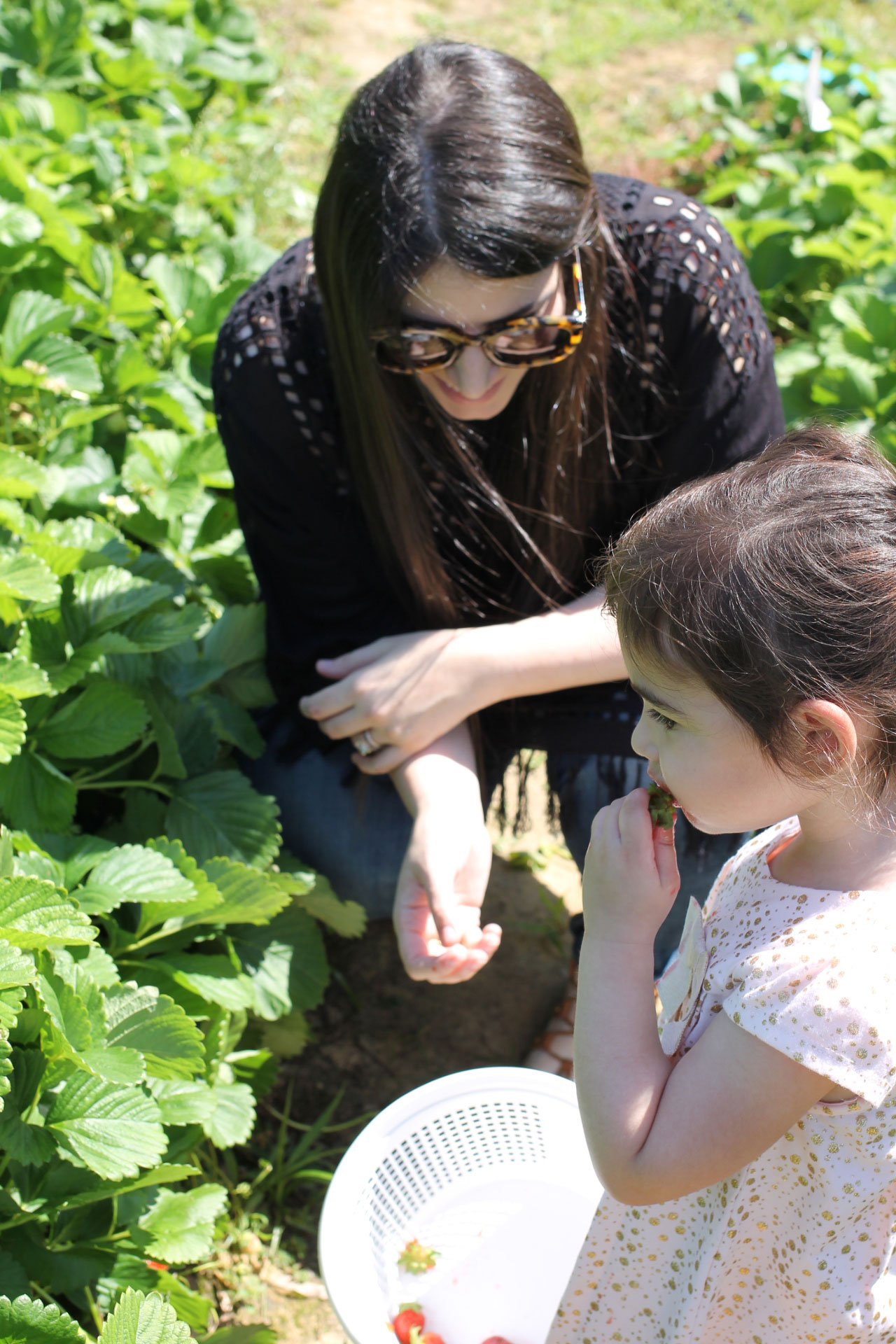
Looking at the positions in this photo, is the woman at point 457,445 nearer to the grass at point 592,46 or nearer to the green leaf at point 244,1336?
the green leaf at point 244,1336

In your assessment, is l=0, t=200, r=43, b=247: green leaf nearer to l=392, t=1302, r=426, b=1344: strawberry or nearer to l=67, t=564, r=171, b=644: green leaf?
l=67, t=564, r=171, b=644: green leaf

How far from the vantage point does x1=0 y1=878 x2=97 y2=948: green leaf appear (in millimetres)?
1162

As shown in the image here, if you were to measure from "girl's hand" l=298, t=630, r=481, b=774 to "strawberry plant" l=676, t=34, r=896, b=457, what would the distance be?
1.14 meters

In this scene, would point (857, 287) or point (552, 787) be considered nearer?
point (552, 787)

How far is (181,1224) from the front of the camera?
4.43 feet

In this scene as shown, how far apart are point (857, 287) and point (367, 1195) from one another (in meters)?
2.11

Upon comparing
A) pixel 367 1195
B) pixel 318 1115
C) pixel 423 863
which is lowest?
pixel 318 1115

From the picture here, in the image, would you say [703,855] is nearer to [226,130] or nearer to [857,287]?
[857,287]

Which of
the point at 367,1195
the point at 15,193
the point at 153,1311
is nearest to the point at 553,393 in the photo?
the point at 367,1195

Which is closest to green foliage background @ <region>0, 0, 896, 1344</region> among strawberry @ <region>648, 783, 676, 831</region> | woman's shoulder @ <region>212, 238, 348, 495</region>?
woman's shoulder @ <region>212, 238, 348, 495</region>

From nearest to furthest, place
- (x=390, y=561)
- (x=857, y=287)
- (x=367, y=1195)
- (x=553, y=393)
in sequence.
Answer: (x=367, y=1195)
(x=553, y=393)
(x=390, y=561)
(x=857, y=287)

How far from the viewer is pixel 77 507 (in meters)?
1.85

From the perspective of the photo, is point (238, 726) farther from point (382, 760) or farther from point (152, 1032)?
point (152, 1032)

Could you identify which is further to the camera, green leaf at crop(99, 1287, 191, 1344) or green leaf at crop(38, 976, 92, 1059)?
green leaf at crop(38, 976, 92, 1059)
